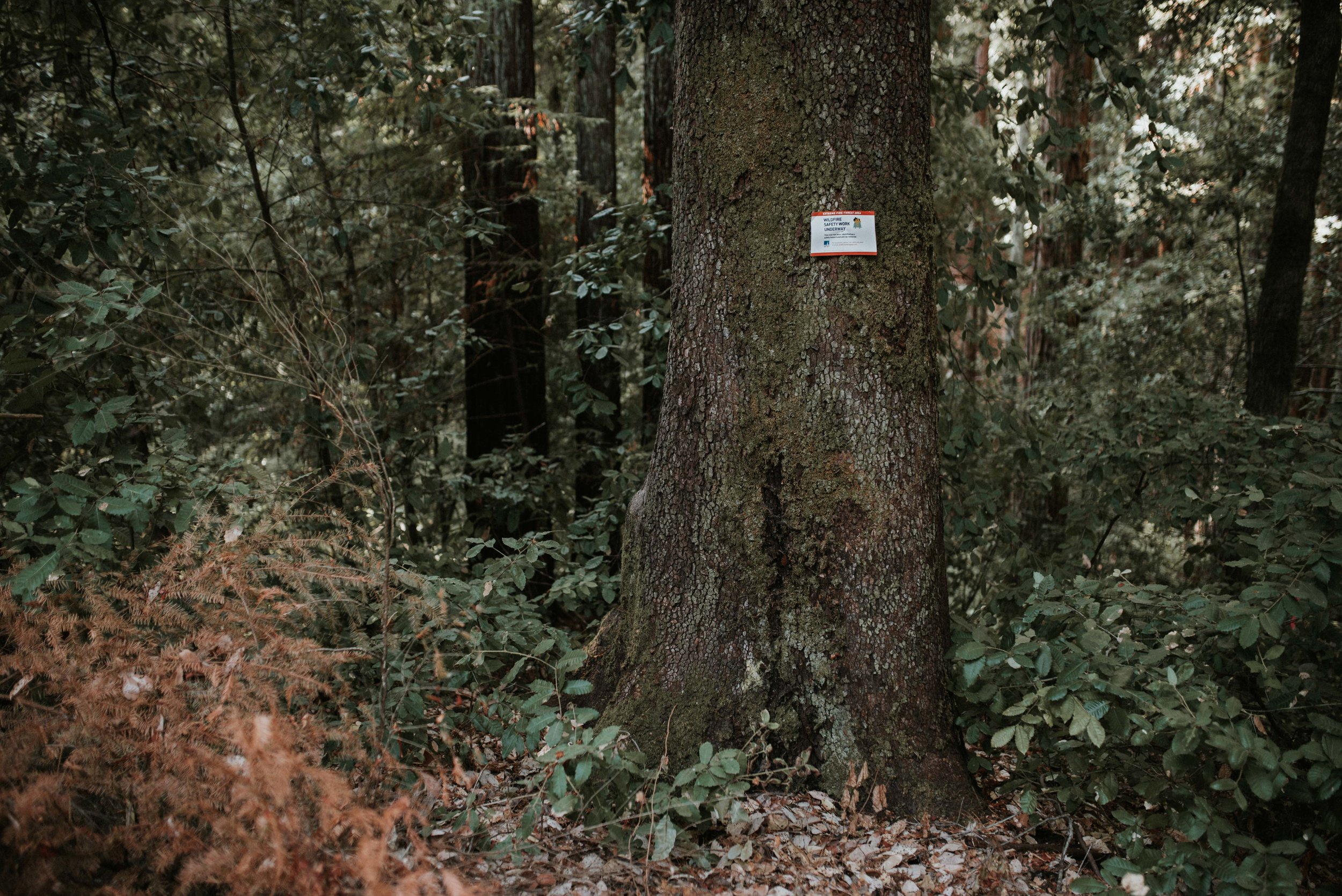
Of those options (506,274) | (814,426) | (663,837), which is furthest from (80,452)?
(814,426)

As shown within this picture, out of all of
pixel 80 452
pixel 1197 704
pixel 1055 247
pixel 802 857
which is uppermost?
pixel 1055 247

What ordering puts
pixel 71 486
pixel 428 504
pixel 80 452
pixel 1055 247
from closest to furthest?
pixel 71 486 < pixel 80 452 < pixel 428 504 < pixel 1055 247

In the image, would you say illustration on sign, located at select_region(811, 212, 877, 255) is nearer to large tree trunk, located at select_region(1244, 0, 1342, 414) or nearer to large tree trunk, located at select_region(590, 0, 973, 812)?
large tree trunk, located at select_region(590, 0, 973, 812)

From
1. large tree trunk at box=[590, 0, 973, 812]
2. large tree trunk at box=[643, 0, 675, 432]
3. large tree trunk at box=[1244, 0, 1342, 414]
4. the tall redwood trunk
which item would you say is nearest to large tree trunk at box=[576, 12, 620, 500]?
large tree trunk at box=[643, 0, 675, 432]

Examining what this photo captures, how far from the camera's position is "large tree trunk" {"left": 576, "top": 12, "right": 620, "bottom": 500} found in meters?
5.68

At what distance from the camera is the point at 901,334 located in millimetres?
2764

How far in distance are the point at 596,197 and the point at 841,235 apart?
3.33m

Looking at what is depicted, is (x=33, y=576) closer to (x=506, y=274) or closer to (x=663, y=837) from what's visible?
(x=663, y=837)

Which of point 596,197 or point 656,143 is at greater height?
point 656,143

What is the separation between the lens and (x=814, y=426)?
2.73 metres

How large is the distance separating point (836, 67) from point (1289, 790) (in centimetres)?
259

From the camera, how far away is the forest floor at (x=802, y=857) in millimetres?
2193

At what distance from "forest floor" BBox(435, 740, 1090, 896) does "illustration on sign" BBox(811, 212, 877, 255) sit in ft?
6.02

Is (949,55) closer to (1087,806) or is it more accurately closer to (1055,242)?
(1055,242)
